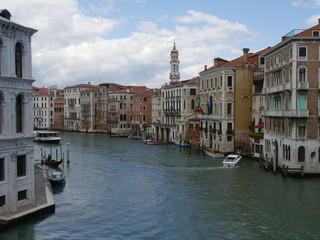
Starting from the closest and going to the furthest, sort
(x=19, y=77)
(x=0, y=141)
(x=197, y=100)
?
(x=0, y=141)
(x=19, y=77)
(x=197, y=100)

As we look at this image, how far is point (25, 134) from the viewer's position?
44.8ft

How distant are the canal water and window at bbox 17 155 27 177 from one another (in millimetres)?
1683

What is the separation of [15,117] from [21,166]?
1.81m

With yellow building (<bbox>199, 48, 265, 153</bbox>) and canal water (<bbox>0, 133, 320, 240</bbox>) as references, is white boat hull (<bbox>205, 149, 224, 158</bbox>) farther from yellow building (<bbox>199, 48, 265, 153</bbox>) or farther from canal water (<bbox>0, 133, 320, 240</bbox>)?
canal water (<bbox>0, 133, 320, 240</bbox>)

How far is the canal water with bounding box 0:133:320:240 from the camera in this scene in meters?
13.4

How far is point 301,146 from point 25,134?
15298 mm

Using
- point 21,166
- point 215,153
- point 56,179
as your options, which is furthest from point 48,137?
point 21,166

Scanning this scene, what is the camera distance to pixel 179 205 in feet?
55.8

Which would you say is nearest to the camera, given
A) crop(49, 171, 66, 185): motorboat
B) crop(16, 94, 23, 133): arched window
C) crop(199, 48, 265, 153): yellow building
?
crop(16, 94, 23, 133): arched window

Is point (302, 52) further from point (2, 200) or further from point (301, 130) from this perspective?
point (2, 200)

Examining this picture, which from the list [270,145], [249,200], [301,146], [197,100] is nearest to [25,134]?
[249,200]

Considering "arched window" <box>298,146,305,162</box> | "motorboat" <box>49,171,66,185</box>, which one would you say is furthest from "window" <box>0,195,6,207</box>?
"arched window" <box>298,146,305,162</box>

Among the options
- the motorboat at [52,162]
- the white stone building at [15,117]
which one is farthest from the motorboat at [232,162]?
the white stone building at [15,117]

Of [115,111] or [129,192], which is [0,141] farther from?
[115,111]
